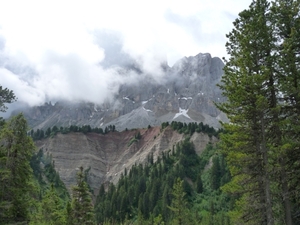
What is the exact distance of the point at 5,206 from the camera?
1942 cm

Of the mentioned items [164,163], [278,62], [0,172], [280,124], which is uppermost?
[164,163]

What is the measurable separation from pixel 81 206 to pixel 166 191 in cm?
8184

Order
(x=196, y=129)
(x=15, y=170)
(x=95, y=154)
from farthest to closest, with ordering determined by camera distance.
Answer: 1. (x=95, y=154)
2. (x=196, y=129)
3. (x=15, y=170)

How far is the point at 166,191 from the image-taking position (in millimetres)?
107188

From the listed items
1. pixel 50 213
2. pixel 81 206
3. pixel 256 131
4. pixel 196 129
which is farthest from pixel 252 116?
pixel 196 129

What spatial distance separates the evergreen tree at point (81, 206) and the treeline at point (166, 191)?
7048 centimetres

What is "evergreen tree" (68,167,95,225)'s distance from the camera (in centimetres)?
2755

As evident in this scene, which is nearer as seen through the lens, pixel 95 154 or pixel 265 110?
pixel 265 110

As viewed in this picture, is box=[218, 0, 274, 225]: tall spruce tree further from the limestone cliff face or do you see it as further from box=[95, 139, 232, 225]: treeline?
the limestone cliff face

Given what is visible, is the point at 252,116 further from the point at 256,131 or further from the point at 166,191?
the point at 166,191

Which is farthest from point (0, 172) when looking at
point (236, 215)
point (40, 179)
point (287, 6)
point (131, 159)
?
point (131, 159)

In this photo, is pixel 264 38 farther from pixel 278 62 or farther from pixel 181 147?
pixel 181 147

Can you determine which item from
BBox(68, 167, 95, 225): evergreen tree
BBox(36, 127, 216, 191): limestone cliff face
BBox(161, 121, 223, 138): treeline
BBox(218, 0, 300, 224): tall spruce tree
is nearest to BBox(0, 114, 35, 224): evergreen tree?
BBox(68, 167, 95, 225): evergreen tree

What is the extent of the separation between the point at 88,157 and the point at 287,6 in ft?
587
